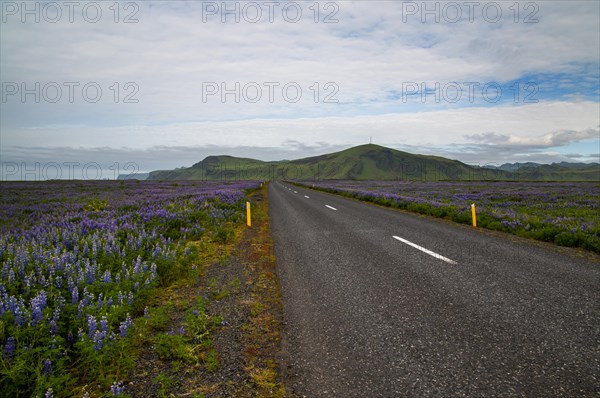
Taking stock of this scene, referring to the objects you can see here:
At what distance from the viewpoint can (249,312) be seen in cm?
493

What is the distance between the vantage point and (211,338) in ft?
13.4

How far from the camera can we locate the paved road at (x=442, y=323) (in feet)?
10.4

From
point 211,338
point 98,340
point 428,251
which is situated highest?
point 98,340

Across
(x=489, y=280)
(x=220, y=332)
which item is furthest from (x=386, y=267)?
(x=220, y=332)

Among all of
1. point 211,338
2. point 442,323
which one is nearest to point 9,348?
point 211,338

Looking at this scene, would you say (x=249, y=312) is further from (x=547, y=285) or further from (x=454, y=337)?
(x=547, y=285)

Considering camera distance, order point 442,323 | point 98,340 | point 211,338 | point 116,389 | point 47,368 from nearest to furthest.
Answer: point 116,389
point 47,368
point 98,340
point 211,338
point 442,323

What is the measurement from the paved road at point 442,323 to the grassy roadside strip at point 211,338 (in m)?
0.31

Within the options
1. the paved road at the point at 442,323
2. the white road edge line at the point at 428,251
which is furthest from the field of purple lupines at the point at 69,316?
the white road edge line at the point at 428,251

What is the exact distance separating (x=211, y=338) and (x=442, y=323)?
308cm

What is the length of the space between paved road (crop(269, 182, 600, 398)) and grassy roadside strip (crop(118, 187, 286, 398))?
1.02 ft

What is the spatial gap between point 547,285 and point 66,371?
7.25 metres

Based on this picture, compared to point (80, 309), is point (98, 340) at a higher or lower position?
lower

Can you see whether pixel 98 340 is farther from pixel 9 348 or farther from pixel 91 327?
pixel 9 348
